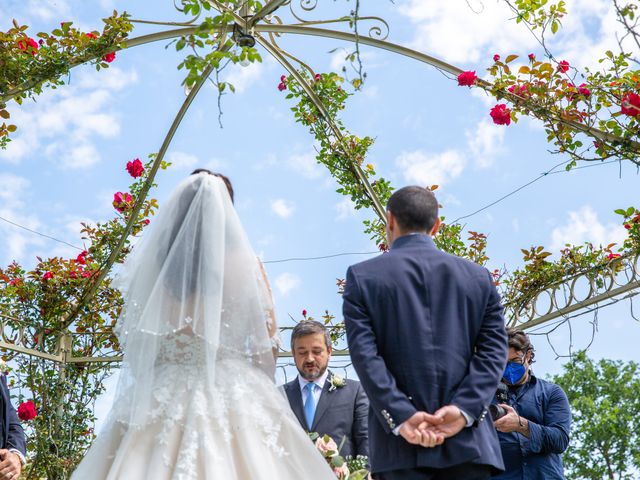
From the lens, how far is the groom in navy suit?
3014 mm

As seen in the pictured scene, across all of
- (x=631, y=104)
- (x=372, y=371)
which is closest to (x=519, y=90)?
(x=631, y=104)

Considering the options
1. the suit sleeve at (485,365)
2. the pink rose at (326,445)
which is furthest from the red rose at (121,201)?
the suit sleeve at (485,365)

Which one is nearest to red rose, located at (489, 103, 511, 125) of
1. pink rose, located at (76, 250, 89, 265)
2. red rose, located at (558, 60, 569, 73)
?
red rose, located at (558, 60, 569, 73)

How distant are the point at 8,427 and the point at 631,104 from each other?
4481 millimetres

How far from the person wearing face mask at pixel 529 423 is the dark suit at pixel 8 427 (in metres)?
2.91

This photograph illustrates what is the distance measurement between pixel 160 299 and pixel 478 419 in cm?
146

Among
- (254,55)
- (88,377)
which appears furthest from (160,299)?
(88,377)

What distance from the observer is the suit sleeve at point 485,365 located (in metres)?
3.05

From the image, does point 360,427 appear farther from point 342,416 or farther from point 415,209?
point 415,209

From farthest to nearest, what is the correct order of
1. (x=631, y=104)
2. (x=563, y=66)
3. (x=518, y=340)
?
(x=563, y=66)
(x=631, y=104)
(x=518, y=340)

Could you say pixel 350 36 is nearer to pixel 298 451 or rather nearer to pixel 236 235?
pixel 236 235

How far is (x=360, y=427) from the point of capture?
16.1 ft

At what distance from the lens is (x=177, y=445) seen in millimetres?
3230

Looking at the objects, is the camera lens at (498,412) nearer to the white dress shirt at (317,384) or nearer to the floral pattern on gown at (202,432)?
the white dress shirt at (317,384)
